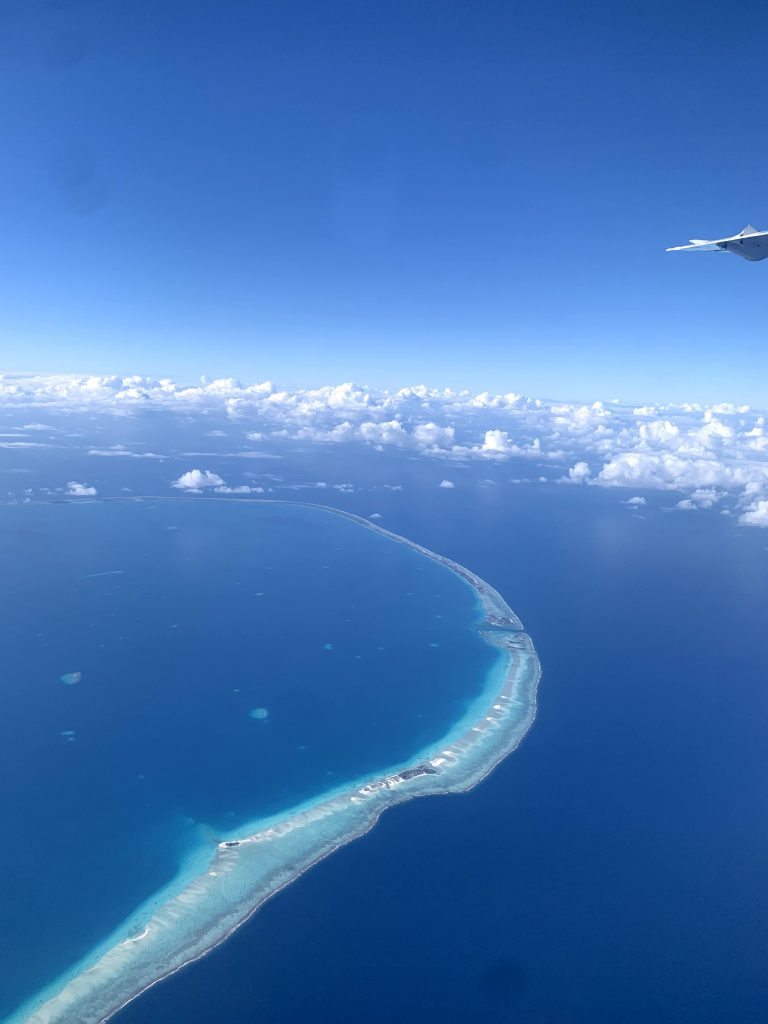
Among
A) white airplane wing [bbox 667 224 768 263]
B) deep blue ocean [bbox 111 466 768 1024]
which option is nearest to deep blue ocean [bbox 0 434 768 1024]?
deep blue ocean [bbox 111 466 768 1024]

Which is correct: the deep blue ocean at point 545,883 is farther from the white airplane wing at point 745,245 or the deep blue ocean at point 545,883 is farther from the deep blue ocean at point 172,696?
the white airplane wing at point 745,245

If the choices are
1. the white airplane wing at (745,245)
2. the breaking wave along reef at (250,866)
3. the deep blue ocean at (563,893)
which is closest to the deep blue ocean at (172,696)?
the breaking wave along reef at (250,866)

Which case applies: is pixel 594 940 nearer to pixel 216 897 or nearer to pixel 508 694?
pixel 216 897

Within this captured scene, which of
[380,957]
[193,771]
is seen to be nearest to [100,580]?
[193,771]

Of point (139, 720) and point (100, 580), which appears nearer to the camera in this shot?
point (139, 720)

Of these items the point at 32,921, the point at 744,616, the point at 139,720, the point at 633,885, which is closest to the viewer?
the point at 32,921

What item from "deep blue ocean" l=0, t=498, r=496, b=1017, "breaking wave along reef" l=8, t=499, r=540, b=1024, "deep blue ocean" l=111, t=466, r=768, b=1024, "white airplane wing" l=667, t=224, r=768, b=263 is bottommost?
"deep blue ocean" l=111, t=466, r=768, b=1024

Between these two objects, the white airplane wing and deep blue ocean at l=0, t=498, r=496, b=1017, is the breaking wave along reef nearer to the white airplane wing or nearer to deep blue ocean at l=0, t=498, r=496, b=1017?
deep blue ocean at l=0, t=498, r=496, b=1017

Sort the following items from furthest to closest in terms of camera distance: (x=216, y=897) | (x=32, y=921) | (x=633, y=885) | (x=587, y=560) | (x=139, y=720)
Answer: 1. (x=587, y=560)
2. (x=139, y=720)
3. (x=633, y=885)
4. (x=216, y=897)
5. (x=32, y=921)
